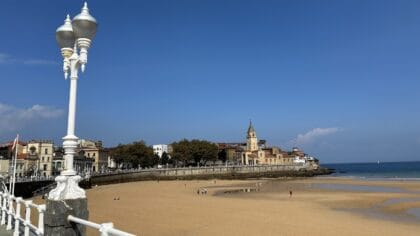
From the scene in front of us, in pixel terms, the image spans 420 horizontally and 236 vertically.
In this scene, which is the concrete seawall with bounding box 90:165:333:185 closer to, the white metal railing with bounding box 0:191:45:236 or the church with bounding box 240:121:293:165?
the church with bounding box 240:121:293:165

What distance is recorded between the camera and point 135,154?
103m

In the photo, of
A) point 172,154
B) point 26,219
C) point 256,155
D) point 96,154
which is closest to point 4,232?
point 26,219

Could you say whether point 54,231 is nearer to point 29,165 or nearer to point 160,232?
point 160,232

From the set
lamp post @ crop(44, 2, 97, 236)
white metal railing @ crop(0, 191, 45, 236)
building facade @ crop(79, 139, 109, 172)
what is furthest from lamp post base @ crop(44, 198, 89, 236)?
building facade @ crop(79, 139, 109, 172)

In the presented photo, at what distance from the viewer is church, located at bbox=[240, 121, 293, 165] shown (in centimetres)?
14138

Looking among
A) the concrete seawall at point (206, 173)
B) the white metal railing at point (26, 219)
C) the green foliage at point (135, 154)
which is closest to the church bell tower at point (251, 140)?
the concrete seawall at point (206, 173)

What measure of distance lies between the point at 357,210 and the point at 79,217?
96.3 ft

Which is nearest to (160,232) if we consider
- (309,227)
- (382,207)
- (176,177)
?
(309,227)

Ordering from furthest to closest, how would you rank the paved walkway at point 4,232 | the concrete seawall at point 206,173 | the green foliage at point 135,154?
the green foliage at point 135,154 → the concrete seawall at point 206,173 → the paved walkway at point 4,232

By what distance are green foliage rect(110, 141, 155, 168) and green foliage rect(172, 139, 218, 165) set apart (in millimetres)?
12562

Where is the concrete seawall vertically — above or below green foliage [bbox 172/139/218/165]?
below

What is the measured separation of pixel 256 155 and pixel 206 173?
3815cm

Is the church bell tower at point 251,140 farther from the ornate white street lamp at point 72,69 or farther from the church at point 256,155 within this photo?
the ornate white street lamp at point 72,69

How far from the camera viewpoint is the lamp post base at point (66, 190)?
20.2ft
